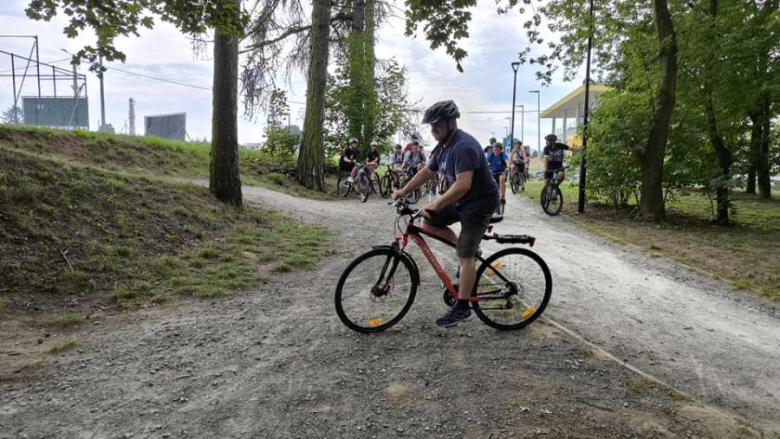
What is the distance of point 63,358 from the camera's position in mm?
3930

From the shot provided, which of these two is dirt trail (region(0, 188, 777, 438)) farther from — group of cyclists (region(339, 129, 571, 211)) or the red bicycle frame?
group of cyclists (region(339, 129, 571, 211))

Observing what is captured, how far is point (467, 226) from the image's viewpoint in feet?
13.5

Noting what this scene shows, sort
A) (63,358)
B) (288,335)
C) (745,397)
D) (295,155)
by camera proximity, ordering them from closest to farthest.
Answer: (745,397)
(63,358)
(288,335)
(295,155)

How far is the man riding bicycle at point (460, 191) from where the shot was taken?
3924 millimetres

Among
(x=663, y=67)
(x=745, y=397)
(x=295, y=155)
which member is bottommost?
(x=745, y=397)

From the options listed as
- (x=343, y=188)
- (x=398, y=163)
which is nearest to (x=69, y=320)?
(x=343, y=188)

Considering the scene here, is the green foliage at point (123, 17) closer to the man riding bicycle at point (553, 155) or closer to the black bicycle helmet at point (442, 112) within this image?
the black bicycle helmet at point (442, 112)

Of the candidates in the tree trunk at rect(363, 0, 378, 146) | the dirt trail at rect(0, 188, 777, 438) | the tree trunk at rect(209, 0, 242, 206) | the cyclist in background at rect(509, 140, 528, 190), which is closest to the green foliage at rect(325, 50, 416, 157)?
the tree trunk at rect(363, 0, 378, 146)

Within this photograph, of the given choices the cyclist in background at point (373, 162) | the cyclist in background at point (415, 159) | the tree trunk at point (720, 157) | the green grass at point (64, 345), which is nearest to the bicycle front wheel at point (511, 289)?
the green grass at point (64, 345)

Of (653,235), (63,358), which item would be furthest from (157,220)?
(653,235)

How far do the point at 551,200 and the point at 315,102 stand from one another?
8607 millimetres

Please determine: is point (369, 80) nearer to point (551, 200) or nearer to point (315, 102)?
point (315, 102)

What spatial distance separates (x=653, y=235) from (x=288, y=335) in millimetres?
9447

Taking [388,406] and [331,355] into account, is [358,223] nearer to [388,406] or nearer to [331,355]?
[331,355]
